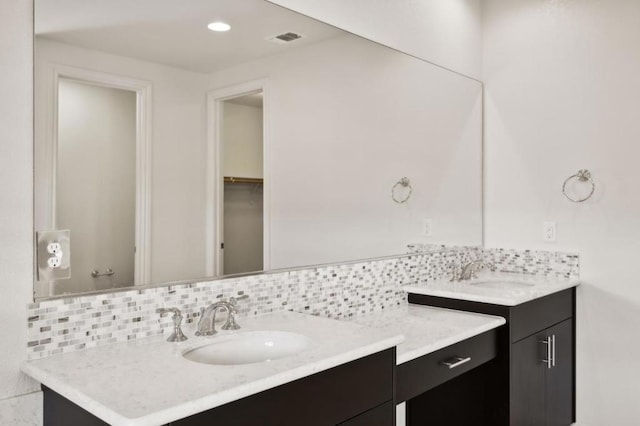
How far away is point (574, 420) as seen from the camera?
9.23 feet

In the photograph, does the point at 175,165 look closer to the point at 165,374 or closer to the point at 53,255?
the point at 53,255

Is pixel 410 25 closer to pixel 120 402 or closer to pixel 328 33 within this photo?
pixel 328 33

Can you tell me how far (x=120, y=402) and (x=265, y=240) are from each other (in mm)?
966

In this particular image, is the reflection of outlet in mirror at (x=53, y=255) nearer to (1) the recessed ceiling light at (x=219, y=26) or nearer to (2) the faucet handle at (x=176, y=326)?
(2) the faucet handle at (x=176, y=326)

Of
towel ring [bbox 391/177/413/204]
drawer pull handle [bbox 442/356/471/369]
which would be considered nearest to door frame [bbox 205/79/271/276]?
drawer pull handle [bbox 442/356/471/369]

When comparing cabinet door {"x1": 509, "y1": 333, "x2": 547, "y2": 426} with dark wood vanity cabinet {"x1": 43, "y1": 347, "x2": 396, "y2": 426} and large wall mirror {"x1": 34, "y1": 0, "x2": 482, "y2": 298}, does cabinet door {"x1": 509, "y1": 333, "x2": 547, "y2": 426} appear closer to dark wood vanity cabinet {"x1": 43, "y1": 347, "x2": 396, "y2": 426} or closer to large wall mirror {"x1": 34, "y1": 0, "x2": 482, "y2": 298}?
large wall mirror {"x1": 34, "y1": 0, "x2": 482, "y2": 298}

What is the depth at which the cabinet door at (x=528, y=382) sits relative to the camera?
2.26 metres

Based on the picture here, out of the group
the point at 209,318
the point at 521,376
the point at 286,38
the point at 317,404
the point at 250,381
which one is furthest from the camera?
the point at 521,376

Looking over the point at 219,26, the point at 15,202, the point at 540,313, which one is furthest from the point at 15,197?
the point at 540,313

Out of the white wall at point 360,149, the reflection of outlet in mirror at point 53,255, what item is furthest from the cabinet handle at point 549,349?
the reflection of outlet in mirror at point 53,255

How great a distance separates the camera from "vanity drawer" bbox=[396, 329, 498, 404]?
1.70 m

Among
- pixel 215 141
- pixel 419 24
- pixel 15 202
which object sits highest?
pixel 419 24

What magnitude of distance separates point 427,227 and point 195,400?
1928 mm

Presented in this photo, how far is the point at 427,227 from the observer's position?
2783mm
